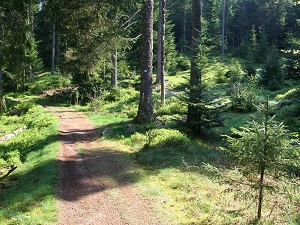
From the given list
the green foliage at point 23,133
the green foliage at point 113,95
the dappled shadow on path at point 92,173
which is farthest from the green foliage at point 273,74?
the dappled shadow on path at point 92,173

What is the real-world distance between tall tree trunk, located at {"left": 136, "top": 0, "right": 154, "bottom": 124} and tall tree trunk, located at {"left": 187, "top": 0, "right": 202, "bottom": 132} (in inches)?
83.0

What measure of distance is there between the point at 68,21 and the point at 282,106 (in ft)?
42.2

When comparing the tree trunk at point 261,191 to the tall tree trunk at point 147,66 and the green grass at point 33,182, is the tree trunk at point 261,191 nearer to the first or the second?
the green grass at point 33,182

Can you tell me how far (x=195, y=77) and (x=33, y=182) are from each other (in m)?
8.13

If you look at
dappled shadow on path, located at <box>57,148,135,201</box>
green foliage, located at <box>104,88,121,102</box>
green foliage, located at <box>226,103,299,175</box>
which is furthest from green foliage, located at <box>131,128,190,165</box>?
green foliage, located at <box>104,88,121,102</box>

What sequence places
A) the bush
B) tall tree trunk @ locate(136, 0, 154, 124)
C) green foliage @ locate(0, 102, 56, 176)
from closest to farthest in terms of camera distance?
the bush, green foliage @ locate(0, 102, 56, 176), tall tree trunk @ locate(136, 0, 154, 124)

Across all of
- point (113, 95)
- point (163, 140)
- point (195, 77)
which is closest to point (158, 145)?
point (163, 140)

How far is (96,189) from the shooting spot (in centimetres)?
890

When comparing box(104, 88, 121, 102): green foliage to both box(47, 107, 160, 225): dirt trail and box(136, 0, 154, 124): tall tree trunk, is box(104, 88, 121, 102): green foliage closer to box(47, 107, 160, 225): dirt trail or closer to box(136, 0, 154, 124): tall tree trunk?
box(136, 0, 154, 124): tall tree trunk

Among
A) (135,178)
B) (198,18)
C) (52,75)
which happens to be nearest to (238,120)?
(198,18)

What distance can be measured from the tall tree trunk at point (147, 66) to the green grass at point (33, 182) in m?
4.52

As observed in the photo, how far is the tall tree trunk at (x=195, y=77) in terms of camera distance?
13587mm

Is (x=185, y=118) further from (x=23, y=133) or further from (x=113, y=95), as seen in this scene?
(x=113, y=95)

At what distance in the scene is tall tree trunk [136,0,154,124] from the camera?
47.4 feet
